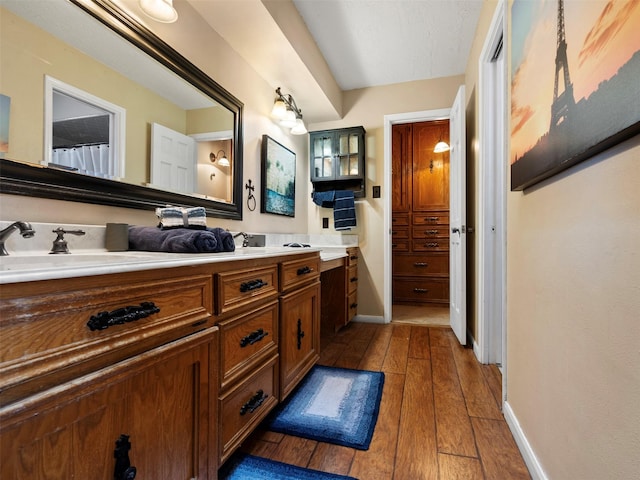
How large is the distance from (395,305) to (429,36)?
2.91 m

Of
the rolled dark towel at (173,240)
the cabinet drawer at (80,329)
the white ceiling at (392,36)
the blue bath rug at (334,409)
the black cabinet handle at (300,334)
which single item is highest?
the white ceiling at (392,36)

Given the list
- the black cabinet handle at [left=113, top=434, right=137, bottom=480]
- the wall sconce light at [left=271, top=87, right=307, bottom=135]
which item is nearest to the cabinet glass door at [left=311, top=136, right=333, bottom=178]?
the wall sconce light at [left=271, top=87, right=307, bottom=135]

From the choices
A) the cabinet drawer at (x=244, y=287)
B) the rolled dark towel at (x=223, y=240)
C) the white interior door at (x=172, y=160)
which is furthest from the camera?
the white interior door at (x=172, y=160)

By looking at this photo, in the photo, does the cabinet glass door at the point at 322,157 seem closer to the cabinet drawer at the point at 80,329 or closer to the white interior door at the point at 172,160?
the white interior door at the point at 172,160

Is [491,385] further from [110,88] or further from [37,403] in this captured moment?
[110,88]

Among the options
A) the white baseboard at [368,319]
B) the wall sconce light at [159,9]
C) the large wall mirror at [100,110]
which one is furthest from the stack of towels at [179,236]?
the white baseboard at [368,319]

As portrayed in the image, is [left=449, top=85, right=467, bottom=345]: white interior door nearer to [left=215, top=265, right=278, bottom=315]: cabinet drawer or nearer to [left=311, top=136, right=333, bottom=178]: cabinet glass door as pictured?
[left=311, top=136, right=333, bottom=178]: cabinet glass door

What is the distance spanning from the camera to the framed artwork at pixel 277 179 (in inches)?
92.0

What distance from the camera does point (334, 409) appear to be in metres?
1.49

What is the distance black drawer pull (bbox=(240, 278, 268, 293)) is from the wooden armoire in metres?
3.06

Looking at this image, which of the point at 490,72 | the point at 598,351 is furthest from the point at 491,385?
the point at 490,72

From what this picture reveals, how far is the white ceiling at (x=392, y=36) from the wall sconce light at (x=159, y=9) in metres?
1.07

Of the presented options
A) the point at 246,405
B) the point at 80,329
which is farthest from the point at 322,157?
the point at 80,329

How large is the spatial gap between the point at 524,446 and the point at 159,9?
220cm
